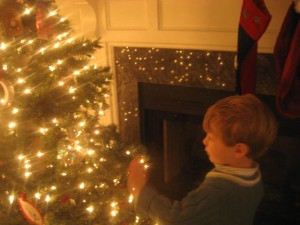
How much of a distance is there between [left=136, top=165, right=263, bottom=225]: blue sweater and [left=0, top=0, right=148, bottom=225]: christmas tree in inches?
17.1

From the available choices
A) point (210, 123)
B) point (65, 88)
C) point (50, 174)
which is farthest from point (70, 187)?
point (210, 123)

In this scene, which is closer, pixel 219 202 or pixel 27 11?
pixel 219 202

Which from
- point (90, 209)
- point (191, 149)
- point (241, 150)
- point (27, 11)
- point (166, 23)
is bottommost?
point (191, 149)

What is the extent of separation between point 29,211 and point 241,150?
0.72 m

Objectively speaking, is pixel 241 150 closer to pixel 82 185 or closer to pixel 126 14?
pixel 82 185

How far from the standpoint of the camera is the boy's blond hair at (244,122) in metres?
0.92

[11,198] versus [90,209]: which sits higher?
[11,198]

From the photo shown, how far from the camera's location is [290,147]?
187cm

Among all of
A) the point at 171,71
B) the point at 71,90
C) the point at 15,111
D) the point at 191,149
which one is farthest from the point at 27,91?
the point at 191,149

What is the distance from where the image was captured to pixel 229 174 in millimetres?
942

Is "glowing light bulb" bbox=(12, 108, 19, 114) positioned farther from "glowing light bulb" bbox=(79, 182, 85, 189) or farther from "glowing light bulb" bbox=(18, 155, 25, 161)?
"glowing light bulb" bbox=(79, 182, 85, 189)

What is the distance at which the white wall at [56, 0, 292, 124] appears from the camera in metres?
1.61

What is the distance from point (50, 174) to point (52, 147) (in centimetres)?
13

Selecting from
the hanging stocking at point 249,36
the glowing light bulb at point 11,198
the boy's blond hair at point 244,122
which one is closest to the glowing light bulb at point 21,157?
the glowing light bulb at point 11,198
